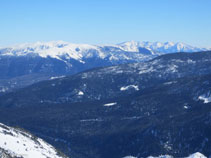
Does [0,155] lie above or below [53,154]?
above

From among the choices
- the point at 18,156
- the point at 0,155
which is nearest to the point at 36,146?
the point at 18,156

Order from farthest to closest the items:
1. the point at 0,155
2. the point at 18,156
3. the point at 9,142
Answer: the point at 9,142 < the point at 18,156 < the point at 0,155

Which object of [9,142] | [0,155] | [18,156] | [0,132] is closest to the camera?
[0,155]

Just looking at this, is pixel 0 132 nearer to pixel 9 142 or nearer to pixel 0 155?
pixel 9 142

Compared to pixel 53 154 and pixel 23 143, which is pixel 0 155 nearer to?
pixel 23 143

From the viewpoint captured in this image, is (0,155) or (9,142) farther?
(9,142)

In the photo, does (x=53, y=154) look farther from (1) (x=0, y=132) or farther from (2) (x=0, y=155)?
(2) (x=0, y=155)

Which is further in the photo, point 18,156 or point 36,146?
point 36,146

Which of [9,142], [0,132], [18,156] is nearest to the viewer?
[18,156]

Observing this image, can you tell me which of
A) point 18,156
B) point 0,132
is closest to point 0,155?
point 18,156
